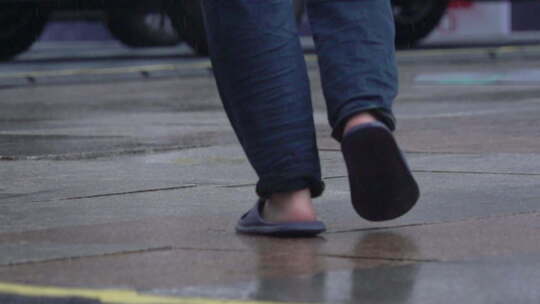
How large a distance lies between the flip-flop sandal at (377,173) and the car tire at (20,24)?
912cm

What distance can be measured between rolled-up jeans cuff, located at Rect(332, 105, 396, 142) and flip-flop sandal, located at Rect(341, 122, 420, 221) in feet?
0.21

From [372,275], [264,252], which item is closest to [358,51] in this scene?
[264,252]

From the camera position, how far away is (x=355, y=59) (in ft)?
9.02

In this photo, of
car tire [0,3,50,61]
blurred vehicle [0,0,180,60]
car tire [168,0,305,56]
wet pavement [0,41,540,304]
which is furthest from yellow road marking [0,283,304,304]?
car tire [0,3,50,61]

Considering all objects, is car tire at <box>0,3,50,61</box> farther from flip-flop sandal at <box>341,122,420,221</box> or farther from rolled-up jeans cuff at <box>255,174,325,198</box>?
flip-flop sandal at <box>341,122,420,221</box>

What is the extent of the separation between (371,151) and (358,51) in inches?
9.6

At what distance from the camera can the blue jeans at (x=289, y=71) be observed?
273 cm

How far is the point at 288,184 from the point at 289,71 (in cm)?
21

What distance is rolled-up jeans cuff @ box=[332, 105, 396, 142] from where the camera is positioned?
268 cm

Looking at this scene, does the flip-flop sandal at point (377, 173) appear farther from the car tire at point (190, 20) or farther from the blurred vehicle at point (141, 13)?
the car tire at point (190, 20)

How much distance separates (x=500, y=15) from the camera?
64.9 ft

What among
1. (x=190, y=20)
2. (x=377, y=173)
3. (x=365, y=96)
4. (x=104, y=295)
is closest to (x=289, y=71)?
(x=365, y=96)

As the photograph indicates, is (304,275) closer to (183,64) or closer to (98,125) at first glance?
(98,125)

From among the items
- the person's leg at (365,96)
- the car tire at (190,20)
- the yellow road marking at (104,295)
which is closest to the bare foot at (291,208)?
the person's leg at (365,96)
